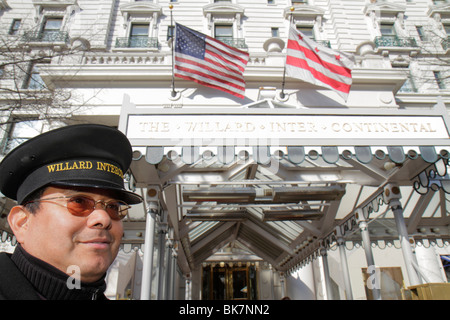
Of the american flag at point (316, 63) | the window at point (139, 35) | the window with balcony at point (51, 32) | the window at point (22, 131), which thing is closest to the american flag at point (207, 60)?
the american flag at point (316, 63)

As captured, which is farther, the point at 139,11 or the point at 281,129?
the point at 139,11

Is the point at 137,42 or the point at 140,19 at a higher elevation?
the point at 140,19

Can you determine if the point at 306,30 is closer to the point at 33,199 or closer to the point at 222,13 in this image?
the point at 222,13

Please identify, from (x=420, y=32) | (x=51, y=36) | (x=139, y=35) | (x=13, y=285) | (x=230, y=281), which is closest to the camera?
(x=13, y=285)

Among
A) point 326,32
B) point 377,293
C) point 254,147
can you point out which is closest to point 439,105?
point 254,147

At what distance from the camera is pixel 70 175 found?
4.25 ft

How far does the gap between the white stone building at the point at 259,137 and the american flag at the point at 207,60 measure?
0.69 metres

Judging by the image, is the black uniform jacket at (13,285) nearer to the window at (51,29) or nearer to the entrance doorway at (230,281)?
the window at (51,29)

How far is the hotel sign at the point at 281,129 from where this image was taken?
14.8 ft

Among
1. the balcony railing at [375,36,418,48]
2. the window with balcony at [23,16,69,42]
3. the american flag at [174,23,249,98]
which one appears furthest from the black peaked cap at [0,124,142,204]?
the balcony railing at [375,36,418,48]

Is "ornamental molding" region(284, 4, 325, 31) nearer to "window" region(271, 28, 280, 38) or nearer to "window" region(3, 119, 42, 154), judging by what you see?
"window" region(271, 28, 280, 38)

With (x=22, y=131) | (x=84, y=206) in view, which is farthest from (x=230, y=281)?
(x=84, y=206)

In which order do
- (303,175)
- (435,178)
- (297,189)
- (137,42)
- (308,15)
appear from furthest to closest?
(308,15) → (137,42) → (297,189) → (303,175) → (435,178)

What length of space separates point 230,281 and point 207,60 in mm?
16325
